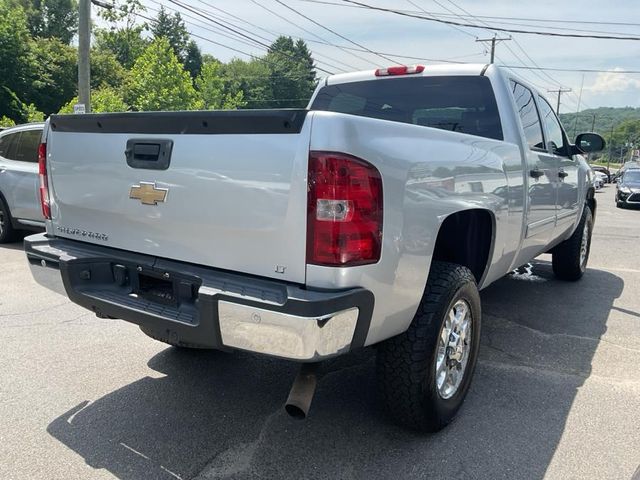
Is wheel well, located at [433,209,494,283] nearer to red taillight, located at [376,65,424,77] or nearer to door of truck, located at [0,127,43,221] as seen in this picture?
red taillight, located at [376,65,424,77]

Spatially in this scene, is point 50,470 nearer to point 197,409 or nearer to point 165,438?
point 165,438

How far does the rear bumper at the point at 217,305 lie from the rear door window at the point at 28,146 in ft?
17.6

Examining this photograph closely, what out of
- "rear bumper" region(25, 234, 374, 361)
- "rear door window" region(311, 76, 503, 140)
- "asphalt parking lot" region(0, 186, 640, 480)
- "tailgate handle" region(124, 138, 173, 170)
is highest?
"rear door window" region(311, 76, 503, 140)

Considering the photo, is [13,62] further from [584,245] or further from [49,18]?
[584,245]

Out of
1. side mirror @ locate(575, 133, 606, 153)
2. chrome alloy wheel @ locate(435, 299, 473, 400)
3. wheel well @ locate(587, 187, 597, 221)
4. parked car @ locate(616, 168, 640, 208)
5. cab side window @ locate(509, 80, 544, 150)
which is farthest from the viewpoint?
parked car @ locate(616, 168, 640, 208)

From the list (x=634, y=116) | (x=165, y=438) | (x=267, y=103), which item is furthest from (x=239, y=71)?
(x=165, y=438)

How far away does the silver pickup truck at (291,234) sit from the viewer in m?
2.12

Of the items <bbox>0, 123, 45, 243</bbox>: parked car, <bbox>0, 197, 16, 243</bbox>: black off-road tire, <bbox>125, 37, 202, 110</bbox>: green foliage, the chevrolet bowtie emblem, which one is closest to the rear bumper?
the chevrolet bowtie emblem

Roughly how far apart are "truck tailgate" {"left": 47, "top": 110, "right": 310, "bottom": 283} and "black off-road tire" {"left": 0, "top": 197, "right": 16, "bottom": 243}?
5.39 meters

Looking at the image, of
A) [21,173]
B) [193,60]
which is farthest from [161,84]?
→ [193,60]

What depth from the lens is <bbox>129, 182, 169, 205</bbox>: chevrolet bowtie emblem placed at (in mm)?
2525

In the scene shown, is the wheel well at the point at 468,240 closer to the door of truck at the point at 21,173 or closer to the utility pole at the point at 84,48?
the door of truck at the point at 21,173

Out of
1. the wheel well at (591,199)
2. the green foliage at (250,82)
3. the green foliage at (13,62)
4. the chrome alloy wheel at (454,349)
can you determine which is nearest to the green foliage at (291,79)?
the green foliage at (250,82)

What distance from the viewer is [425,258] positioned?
2.53 meters
